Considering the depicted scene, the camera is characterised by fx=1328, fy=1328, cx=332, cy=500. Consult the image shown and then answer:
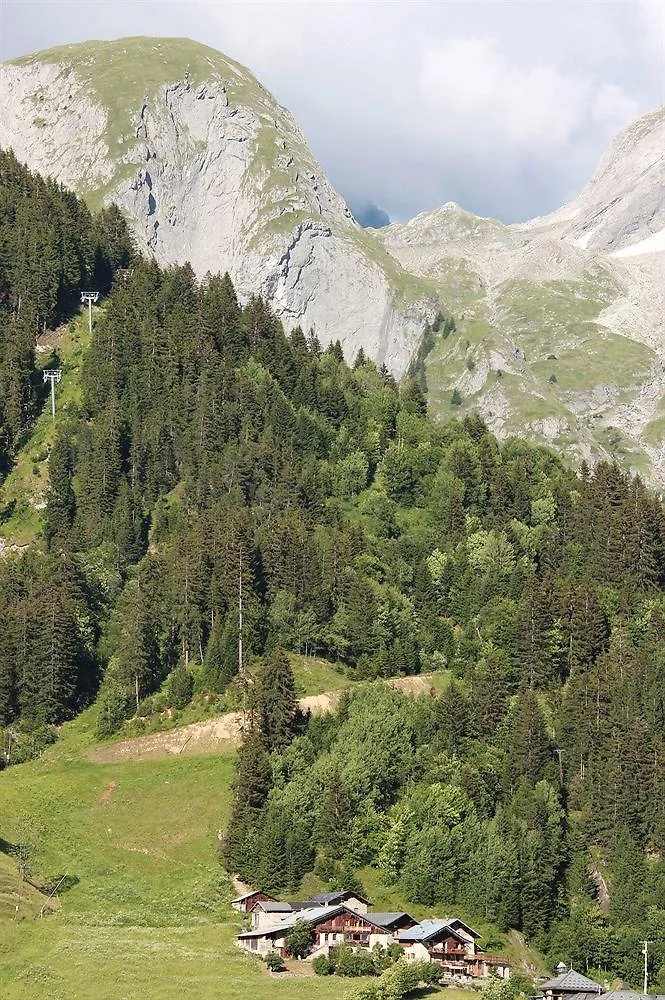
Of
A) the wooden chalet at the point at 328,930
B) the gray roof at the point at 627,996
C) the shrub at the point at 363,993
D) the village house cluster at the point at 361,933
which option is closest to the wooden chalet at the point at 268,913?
the village house cluster at the point at 361,933

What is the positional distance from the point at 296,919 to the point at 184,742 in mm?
31605

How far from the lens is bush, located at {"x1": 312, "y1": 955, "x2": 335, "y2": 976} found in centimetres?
10069

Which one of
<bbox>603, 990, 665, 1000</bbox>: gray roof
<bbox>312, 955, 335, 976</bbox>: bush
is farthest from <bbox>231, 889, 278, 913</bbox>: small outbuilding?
<bbox>603, 990, 665, 1000</bbox>: gray roof

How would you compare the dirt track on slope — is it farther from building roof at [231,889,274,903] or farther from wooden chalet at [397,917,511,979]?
wooden chalet at [397,917,511,979]

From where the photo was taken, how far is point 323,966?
10094 centimetres

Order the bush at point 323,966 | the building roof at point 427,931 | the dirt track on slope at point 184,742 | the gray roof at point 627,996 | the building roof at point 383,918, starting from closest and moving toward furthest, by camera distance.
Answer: the gray roof at point 627,996 < the bush at point 323,966 < the building roof at point 427,931 < the building roof at point 383,918 < the dirt track on slope at point 184,742

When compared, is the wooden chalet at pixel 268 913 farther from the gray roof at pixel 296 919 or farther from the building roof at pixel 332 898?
the building roof at pixel 332 898

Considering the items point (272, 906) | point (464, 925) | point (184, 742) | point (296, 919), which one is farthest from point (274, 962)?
point (184, 742)

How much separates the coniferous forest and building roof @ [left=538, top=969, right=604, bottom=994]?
9563mm

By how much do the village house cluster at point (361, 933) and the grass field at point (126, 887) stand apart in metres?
2.54

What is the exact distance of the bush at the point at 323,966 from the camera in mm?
100688

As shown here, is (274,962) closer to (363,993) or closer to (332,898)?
(363,993)

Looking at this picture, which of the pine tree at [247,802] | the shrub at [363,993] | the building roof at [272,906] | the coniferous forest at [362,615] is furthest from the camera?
the coniferous forest at [362,615]

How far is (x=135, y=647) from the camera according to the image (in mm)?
139375
